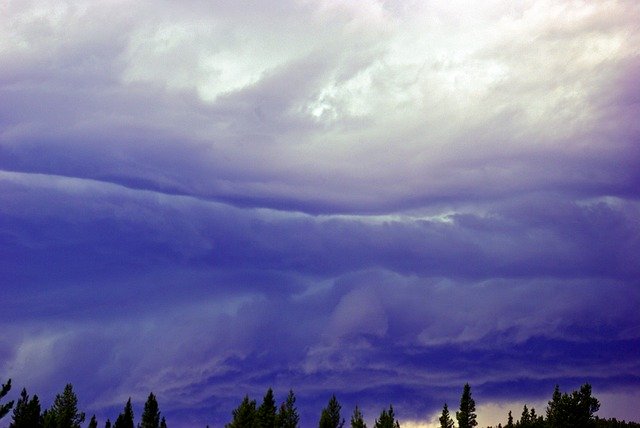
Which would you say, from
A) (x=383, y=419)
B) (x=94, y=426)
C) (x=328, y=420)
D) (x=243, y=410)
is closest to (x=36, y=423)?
(x=94, y=426)

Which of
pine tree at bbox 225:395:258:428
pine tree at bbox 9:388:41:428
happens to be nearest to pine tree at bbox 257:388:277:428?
pine tree at bbox 225:395:258:428

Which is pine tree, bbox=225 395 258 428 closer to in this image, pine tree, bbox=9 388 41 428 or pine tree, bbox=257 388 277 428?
pine tree, bbox=257 388 277 428

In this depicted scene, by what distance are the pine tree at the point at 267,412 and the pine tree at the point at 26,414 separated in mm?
55430

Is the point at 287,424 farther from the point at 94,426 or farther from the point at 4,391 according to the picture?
the point at 4,391

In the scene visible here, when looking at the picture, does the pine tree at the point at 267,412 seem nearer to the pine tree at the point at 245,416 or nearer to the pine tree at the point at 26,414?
the pine tree at the point at 245,416

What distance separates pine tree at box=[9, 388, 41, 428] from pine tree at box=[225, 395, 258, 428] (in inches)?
1899

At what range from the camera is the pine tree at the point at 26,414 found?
181 meters

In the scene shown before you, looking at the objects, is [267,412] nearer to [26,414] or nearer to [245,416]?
[245,416]

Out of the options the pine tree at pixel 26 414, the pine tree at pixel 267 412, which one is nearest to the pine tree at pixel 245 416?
the pine tree at pixel 267 412

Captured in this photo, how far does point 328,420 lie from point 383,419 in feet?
48.4

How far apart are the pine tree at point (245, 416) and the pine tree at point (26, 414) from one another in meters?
48.2

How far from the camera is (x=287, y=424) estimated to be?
189875mm

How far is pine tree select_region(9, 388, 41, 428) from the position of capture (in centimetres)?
18062

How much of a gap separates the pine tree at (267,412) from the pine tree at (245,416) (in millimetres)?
1504
